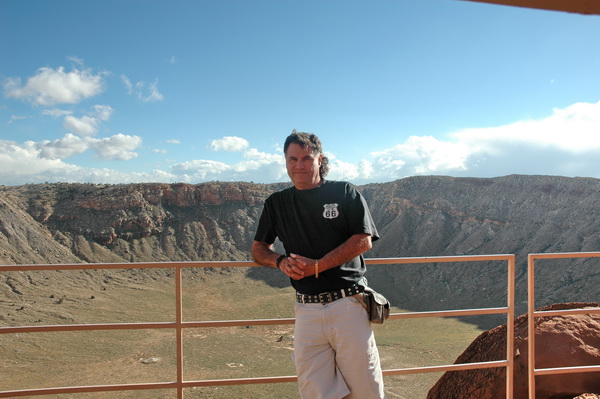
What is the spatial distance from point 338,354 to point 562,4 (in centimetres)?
194

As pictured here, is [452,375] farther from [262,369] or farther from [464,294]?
[464,294]

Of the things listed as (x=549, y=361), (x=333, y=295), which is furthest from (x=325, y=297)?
(x=549, y=361)

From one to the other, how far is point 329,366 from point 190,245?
3489 cm

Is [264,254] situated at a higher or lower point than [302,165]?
lower

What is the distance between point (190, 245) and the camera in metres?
36.0

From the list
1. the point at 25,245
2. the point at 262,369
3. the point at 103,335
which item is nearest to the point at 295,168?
the point at 262,369

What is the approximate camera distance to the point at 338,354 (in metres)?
2.41

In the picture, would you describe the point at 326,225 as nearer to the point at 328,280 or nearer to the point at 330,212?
the point at 330,212

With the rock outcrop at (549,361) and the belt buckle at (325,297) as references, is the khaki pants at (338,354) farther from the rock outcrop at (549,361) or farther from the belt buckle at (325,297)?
the rock outcrop at (549,361)

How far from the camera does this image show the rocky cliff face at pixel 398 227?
24578 millimetres

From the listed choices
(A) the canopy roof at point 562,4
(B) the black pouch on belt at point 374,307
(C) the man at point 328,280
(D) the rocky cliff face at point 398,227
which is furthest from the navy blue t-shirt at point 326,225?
(D) the rocky cliff face at point 398,227

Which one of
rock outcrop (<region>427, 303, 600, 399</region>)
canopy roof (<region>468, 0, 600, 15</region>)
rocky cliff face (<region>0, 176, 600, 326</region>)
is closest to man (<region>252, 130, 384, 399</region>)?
canopy roof (<region>468, 0, 600, 15</region>)

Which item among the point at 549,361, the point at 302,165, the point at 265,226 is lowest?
the point at 549,361

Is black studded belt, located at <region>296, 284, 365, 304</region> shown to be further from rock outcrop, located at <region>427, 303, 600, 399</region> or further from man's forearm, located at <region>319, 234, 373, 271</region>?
rock outcrop, located at <region>427, 303, 600, 399</region>
